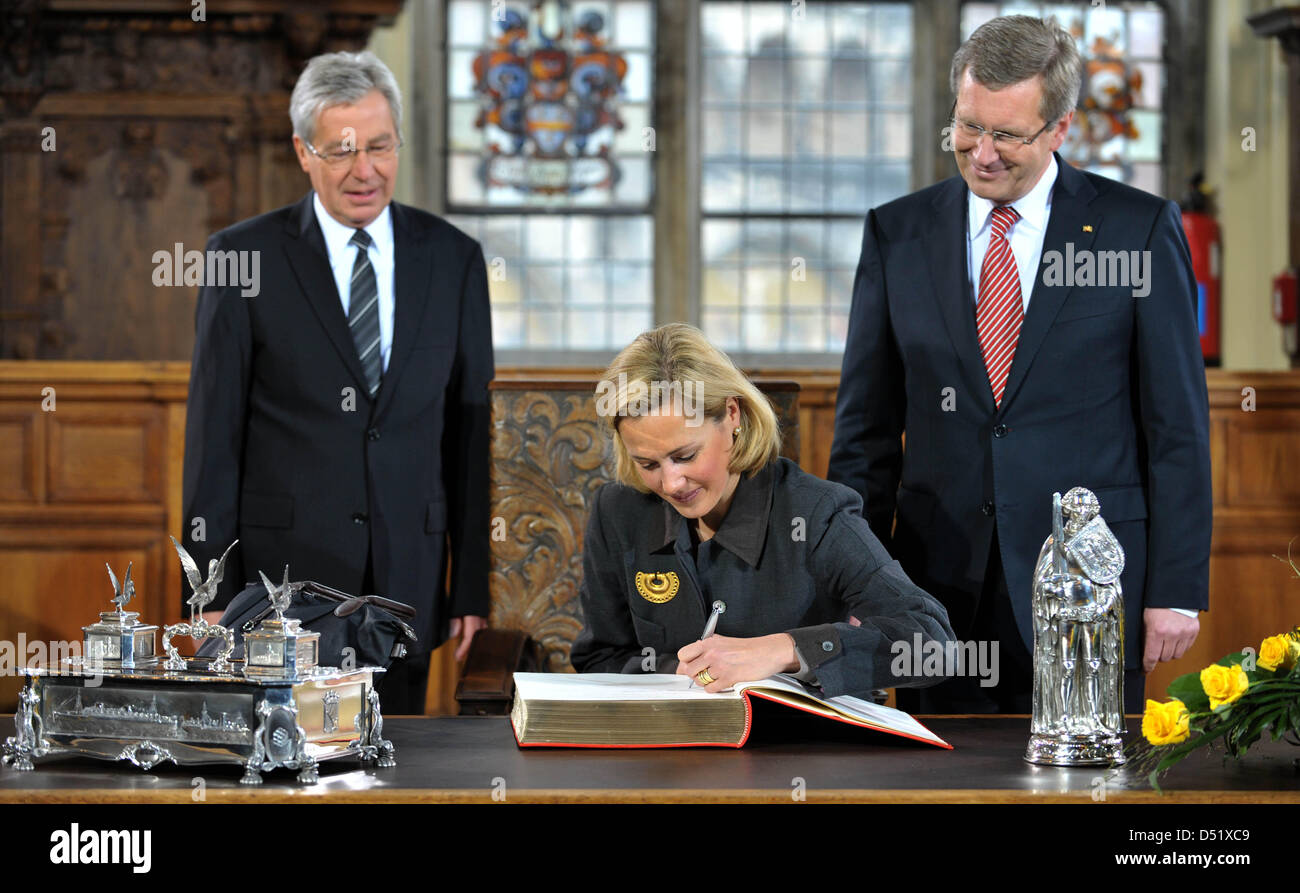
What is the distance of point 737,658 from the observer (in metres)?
1.97

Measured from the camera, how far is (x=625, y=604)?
2.45m

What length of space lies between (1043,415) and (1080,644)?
2.79ft

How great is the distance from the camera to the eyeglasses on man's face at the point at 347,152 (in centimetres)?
286

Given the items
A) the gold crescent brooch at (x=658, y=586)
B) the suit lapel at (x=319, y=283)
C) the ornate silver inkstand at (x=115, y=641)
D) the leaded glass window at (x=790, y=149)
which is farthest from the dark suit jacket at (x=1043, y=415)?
the leaded glass window at (x=790, y=149)

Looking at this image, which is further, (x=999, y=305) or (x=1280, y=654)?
(x=999, y=305)

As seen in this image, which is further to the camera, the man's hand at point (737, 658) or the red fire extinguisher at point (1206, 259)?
the red fire extinguisher at point (1206, 259)

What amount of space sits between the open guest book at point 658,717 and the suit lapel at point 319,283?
117cm

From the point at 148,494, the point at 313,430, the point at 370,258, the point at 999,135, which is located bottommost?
the point at 148,494

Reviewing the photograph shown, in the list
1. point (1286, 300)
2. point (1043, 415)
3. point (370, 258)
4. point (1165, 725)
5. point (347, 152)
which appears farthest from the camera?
point (1286, 300)

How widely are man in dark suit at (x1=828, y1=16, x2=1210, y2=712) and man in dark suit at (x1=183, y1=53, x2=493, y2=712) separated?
0.82m

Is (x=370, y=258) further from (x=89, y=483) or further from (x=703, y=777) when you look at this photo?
(x=89, y=483)

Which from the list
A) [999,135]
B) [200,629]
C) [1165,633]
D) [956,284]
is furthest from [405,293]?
[1165,633]

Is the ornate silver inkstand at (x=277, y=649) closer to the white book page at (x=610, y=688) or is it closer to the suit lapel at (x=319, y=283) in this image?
the white book page at (x=610, y=688)
